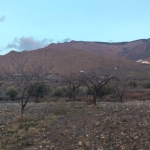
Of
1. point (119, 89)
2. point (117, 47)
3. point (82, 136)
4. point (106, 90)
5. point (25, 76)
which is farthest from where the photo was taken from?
point (117, 47)

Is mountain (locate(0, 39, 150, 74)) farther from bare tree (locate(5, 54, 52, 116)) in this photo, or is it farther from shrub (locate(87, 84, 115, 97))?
bare tree (locate(5, 54, 52, 116))

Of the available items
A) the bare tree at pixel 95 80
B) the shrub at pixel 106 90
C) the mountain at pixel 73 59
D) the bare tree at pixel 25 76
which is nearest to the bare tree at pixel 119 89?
the bare tree at pixel 95 80

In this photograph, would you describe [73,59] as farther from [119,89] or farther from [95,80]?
[95,80]

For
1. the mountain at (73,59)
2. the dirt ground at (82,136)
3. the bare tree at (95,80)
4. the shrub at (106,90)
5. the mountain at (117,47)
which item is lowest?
the dirt ground at (82,136)

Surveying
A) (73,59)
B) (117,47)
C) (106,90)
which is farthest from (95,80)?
(117,47)

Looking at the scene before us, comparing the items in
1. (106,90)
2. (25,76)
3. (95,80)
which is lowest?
(106,90)

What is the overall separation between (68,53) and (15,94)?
6048 cm

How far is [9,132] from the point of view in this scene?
496 inches

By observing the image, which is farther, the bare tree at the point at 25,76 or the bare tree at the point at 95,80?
the bare tree at the point at 95,80

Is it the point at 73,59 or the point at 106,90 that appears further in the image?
the point at 73,59

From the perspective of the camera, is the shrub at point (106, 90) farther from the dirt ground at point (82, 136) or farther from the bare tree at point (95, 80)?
the dirt ground at point (82, 136)

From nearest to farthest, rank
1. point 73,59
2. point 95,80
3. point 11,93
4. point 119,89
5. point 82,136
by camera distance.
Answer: point 82,136
point 95,80
point 119,89
point 11,93
point 73,59

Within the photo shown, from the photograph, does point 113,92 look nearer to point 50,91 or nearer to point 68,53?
point 50,91

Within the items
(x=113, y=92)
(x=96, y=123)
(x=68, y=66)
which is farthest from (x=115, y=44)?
(x=96, y=123)
